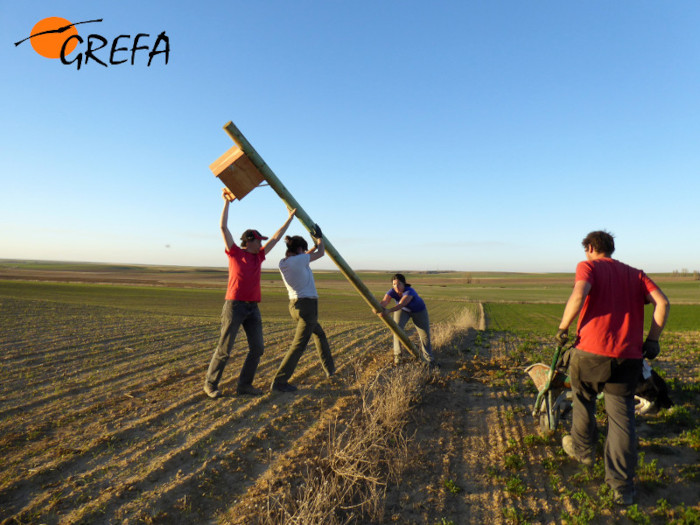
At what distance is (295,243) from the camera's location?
5672 millimetres

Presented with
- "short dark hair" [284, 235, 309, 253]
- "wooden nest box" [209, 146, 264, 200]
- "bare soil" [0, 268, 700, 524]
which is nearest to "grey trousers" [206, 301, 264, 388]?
"bare soil" [0, 268, 700, 524]

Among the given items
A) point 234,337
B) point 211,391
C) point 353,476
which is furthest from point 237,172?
point 353,476

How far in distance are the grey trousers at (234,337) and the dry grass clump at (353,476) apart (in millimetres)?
1632

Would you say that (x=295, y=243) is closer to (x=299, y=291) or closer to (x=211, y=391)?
(x=299, y=291)

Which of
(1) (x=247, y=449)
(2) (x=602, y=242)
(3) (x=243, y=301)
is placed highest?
(2) (x=602, y=242)

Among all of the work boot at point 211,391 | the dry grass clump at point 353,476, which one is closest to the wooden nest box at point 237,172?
the work boot at point 211,391

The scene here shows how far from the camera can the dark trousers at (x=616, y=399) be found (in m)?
3.21

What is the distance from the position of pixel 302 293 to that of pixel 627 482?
4.09 m

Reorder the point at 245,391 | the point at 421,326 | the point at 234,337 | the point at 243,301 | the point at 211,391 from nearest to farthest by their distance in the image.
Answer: the point at 234,337 → the point at 243,301 → the point at 211,391 → the point at 245,391 → the point at 421,326

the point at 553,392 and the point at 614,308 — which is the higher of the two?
the point at 614,308

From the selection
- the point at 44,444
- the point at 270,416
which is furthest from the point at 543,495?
the point at 44,444

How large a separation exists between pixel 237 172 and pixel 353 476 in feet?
11.4

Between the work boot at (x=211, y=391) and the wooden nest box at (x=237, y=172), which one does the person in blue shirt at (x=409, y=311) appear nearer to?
the work boot at (x=211, y=391)

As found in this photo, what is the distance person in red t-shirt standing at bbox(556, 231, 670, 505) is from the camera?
327 cm
